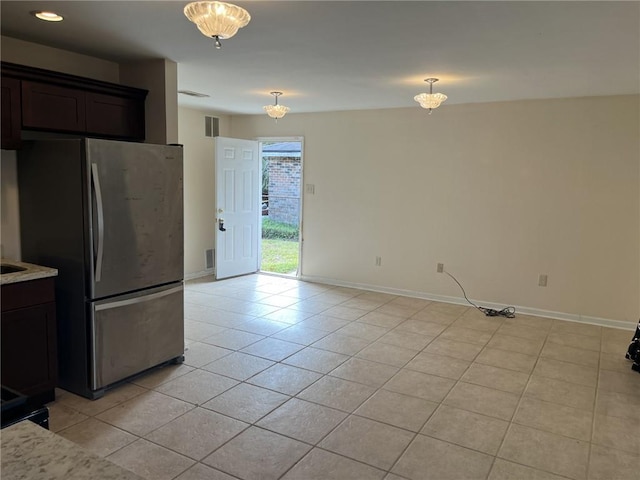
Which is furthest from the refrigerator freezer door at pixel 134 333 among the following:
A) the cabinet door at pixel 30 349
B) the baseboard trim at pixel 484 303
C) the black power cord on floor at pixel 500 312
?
the black power cord on floor at pixel 500 312

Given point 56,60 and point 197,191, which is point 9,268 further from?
point 197,191

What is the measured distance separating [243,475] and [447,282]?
12.8ft

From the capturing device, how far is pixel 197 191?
648 cm

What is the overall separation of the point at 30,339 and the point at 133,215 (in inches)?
38.4

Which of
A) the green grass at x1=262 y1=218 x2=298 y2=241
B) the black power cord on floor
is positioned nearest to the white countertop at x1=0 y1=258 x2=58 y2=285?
the black power cord on floor

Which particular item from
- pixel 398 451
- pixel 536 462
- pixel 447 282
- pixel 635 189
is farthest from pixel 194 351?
pixel 635 189

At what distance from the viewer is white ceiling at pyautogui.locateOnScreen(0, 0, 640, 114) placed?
2.40 m

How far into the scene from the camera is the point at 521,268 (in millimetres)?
5133

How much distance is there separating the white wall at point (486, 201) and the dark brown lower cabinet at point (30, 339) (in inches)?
157

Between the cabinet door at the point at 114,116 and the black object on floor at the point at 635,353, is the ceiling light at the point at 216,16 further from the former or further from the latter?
the black object on floor at the point at 635,353

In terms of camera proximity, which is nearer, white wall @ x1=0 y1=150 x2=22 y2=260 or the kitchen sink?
the kitchen sink

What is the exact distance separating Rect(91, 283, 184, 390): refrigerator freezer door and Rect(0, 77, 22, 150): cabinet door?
1.14 meters

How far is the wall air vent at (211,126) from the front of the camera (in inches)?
259

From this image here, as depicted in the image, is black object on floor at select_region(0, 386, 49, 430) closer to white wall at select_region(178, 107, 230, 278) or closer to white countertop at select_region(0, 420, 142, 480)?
white countertop at select_region(0, 420, 142, 480)
